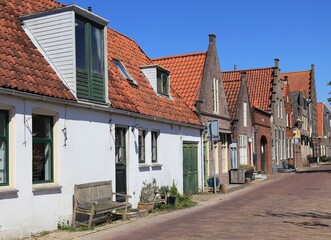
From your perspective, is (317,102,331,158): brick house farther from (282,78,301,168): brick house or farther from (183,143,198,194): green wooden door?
(183,143,198,194): green wooden door

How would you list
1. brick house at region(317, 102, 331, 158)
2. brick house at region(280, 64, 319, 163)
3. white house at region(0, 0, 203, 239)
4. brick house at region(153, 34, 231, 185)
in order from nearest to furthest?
white house at region(0, 0, 203, 239), brick house at region(153, 34, 231, 185), brick house at region(280, 64, 319, 163), brick house at region(317, 102, 331, 158)

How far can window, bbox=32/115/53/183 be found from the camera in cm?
1080

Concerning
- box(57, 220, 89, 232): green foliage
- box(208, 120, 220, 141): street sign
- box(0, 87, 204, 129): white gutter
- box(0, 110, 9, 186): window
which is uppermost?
box(0, 87, 204, 129): white gutter

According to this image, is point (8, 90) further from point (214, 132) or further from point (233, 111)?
point (233, 111)

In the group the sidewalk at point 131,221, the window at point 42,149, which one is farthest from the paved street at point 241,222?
the window at point 42,149

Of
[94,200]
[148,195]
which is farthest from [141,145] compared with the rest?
[94,200]

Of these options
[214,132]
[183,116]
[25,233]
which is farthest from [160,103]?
[25,233]

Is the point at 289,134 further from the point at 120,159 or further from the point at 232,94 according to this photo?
the point at 120,159

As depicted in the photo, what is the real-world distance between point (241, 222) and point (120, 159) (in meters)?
4.32

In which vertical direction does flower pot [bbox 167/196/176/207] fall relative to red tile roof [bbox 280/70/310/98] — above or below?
below

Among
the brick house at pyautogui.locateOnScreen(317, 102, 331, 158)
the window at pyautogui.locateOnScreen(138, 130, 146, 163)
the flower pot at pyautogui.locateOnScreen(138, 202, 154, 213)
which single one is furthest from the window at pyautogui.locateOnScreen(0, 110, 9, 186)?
the brick house at pyautogui.locateOnScreen(317, 102, 331, 158)

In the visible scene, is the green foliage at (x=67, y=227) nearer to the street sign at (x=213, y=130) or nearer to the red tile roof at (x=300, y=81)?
the street sign at (x=213, y=130)

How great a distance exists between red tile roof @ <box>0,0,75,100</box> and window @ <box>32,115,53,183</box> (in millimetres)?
665

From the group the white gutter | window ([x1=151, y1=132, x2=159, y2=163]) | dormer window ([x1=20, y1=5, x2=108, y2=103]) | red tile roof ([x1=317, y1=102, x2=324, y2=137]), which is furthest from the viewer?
red tile roof ([x1=317, y1=102, x2=324, y2=137])
